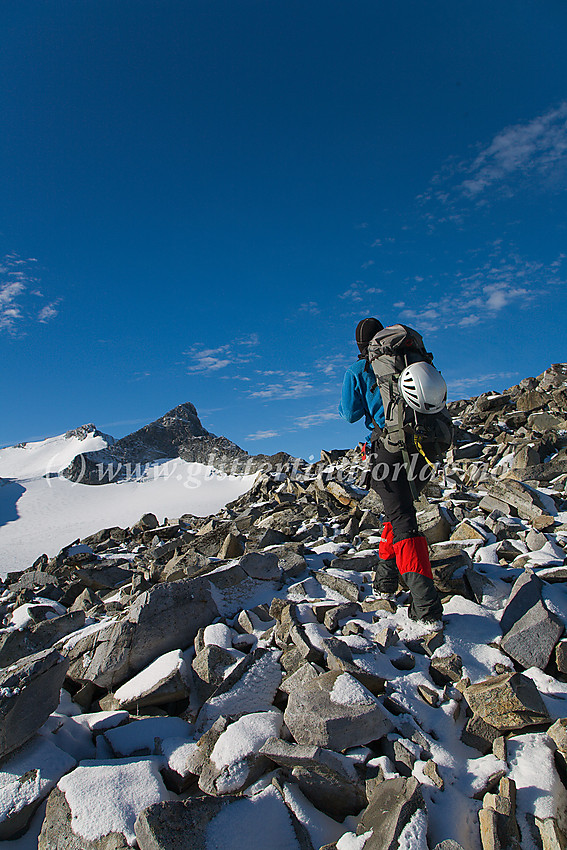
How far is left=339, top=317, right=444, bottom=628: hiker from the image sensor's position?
3.95m

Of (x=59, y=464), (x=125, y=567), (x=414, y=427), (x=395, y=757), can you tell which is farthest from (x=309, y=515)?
(x=59, y=464)

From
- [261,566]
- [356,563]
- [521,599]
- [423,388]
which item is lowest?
[521,599]

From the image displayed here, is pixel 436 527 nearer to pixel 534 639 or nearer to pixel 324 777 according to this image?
pixel 534 639

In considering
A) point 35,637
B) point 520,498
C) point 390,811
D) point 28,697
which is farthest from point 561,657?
point 35,637

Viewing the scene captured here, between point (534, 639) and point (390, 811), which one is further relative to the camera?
point (534, 639)

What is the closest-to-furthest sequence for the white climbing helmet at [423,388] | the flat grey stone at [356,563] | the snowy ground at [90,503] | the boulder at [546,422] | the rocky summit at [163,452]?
the white climbing helmet at [423,388]
the flat grey stone at [356,563]
the boulder at [546,422]
the snowy ground at [90,503]
the rocky summit at [163,452]

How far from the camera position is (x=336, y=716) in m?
2.68

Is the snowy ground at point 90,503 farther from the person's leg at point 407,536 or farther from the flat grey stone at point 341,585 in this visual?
the person's leg at point 407,536

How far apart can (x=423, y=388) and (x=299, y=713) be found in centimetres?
259

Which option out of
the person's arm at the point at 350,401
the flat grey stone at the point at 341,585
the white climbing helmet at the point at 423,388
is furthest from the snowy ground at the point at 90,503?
the white climbing helmet at the point at 423,388

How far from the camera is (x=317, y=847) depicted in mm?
2184

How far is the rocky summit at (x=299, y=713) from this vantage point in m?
2.19

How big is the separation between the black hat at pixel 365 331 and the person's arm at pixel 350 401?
12.5 inches

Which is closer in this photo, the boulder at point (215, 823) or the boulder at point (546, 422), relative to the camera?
the boulder at point (215, 823)
